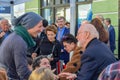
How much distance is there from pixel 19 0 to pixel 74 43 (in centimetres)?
278

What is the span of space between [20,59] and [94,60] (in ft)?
2.69

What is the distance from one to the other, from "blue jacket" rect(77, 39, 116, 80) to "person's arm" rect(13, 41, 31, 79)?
2.20ft

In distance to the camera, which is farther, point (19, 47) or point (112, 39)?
point (112, 39)

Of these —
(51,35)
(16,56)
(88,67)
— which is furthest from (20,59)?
(51,35)

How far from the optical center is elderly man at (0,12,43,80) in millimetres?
3898

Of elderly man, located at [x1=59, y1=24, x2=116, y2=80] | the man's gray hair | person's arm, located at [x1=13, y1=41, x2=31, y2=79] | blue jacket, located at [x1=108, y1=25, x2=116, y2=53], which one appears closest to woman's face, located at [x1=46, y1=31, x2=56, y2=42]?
the man's gray hair

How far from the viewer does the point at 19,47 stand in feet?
12.7

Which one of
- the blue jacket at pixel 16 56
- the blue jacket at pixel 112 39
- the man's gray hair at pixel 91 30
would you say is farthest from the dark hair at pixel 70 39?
the blue jacket at pixel 112 39

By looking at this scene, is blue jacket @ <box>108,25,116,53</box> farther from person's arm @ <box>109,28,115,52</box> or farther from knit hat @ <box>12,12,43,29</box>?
knit hat @ <box>12,12,43,29</box>

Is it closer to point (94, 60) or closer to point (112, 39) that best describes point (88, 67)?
point (94, 60)

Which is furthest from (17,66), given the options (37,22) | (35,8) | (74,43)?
(35,8)

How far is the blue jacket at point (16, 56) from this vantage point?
389 centimetres

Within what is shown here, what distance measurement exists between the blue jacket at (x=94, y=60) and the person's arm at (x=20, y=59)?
2.20 feet

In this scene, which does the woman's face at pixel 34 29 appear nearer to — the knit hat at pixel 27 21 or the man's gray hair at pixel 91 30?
the knit hat at pixel 27 21
